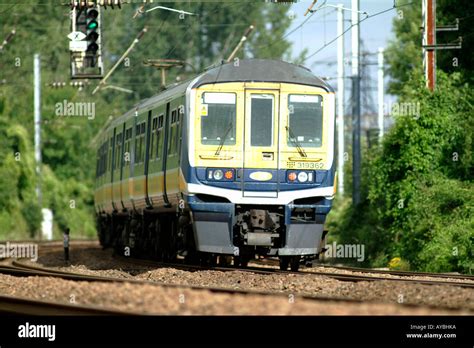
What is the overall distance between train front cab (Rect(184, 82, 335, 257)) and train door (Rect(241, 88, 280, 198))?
15 millimetres

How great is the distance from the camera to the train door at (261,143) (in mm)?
18969

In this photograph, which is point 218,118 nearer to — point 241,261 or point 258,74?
point 258,74

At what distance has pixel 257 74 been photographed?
63.4ft

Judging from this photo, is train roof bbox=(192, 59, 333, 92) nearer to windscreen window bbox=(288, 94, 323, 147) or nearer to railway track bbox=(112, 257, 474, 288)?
windscreen window bbox=(288, 94, 323, 147)

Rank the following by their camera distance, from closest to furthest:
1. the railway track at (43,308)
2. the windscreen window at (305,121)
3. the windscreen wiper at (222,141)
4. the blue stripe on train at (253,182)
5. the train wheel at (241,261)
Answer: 1. the railway track at (43,308)
2. the blue stripe on train at (253,182)
3. the windscreen wiper at (222,141)
4. the windscreen window at (305,121)
5. the train wheel at (241,261)

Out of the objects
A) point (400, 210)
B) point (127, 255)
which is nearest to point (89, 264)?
point (127, 255)

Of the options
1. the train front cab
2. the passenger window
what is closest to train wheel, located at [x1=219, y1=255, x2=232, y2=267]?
the passenger window

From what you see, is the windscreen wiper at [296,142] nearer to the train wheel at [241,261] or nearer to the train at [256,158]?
the train at [256,158]

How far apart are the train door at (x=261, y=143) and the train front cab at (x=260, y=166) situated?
0.02 m

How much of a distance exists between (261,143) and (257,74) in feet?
3.71

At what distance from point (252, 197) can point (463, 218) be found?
20.5ft

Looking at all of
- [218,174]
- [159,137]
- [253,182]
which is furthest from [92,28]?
[253,182]

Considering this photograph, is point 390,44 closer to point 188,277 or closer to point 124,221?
point 124,221

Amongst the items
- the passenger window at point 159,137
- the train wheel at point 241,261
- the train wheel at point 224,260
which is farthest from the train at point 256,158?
the train wheel at point 224,260
